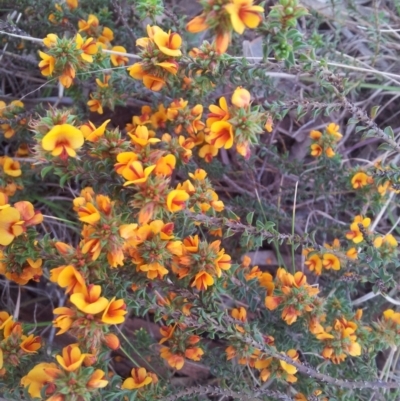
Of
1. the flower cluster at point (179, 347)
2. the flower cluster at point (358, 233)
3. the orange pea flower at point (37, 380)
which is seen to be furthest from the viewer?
the flower cluster at point (358, 233)

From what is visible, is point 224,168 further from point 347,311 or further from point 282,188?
point 347,311

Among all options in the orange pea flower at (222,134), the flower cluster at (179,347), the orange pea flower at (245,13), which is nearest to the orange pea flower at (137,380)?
the flower cluster at (179,347)

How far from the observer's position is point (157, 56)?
187cm

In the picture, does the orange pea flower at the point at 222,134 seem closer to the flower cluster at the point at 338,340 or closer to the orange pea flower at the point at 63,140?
the orange pea flower at the point at 63,140

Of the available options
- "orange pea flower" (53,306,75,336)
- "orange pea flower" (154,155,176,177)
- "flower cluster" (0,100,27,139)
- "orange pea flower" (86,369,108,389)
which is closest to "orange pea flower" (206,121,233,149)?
"orange pea flower" (154,155,176,177)

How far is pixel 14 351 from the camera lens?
1.92m

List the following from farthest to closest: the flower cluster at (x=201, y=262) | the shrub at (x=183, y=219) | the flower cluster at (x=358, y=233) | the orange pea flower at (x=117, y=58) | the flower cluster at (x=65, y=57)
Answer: the orange pea flower at (x=117, y=58)
the flower cluster at (x=358, y=233)
the flower cluster at (x=65, y=57)
the flower cluster at (x=201, y=262)
the shrub at (x=183, y=219)

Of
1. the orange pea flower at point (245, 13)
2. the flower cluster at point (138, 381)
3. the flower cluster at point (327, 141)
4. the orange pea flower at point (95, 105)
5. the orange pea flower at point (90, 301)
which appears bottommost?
the flower cluster at point (138, 381)

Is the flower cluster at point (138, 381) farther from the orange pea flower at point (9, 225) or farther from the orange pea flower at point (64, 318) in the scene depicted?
the orange pea flower at point (9, 225)

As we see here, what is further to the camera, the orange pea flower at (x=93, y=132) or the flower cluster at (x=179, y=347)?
the flower cluster at (x=179, y=347)

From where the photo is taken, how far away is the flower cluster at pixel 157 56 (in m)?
1.83

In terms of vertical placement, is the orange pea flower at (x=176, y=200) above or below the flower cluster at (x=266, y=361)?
above

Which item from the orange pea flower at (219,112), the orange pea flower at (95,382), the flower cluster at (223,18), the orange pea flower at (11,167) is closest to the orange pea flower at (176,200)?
the orange pea flower at (219,112)

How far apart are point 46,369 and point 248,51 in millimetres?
2269
